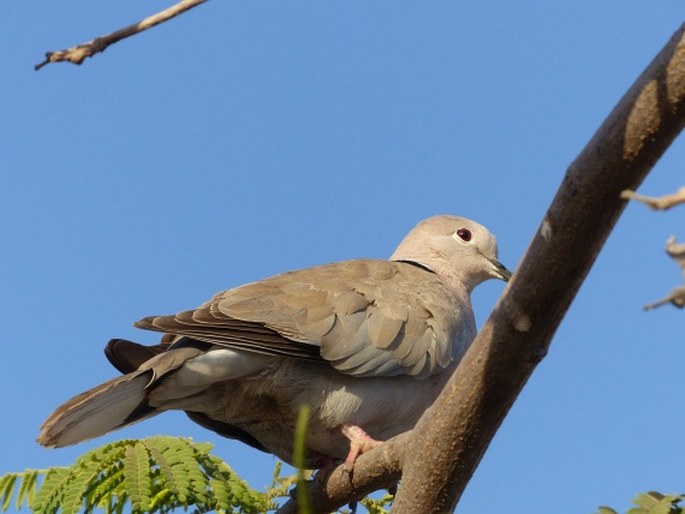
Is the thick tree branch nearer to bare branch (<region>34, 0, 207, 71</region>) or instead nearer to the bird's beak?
bare branch (<region>34, 0, 207, 71</region>)

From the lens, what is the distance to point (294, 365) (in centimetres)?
481

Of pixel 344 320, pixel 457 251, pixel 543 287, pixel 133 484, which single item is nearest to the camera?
pixel 543 287

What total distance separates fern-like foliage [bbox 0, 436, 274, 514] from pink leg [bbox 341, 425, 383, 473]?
0.71 metres

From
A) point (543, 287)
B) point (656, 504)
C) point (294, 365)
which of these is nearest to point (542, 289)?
point (543, 287)

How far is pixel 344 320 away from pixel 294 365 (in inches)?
13.0

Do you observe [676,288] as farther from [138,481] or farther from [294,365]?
[294,365]

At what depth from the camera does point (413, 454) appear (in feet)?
11.1

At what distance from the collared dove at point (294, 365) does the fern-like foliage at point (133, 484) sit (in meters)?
0.42

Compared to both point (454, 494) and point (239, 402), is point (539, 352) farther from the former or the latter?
point (239, 402)

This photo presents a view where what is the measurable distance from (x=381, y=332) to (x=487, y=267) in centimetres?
169

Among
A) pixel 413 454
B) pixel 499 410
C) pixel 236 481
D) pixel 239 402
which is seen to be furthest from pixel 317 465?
pixel 499 410

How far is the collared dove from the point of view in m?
4.55

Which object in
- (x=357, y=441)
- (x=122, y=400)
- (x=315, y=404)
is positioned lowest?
(x=122, y=400)

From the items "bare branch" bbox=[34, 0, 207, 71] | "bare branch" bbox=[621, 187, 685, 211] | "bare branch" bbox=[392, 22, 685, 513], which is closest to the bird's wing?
"bare branch" bbox=[392, 22, 685, 513]
